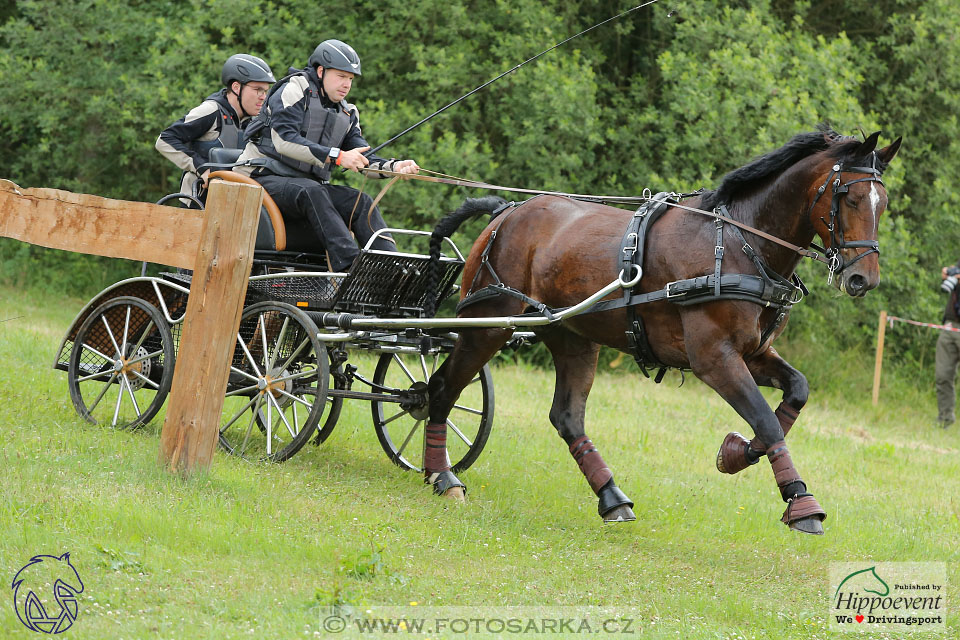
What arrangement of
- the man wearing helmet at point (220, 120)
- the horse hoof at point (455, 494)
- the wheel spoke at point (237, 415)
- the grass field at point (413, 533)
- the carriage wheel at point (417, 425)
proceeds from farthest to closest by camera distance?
the man wearing helmet at point (220, 120) → the carriage wheel at point (417, 425) → the wheel spoke at point (237, 415) → the horse hoof at point (455, 494) → the grass field at point (413, 533)

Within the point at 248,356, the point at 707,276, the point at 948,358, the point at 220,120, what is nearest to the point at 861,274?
the point at 707,276

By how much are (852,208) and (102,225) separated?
384 centimetres

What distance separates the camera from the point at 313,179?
693cm

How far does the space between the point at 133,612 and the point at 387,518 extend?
188 centimetres

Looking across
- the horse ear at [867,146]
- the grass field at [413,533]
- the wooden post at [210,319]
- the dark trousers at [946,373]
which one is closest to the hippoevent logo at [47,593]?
the grass field at [413,533]

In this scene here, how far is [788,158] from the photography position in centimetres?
555

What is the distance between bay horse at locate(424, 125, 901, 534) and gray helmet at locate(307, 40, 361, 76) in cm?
112

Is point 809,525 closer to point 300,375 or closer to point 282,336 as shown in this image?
point 300,375

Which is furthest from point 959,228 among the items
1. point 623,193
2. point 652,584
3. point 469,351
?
point 652,584

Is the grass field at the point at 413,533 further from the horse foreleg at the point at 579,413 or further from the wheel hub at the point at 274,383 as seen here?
the wheel hub at the point at 274,383

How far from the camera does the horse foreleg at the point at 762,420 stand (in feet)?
16.7

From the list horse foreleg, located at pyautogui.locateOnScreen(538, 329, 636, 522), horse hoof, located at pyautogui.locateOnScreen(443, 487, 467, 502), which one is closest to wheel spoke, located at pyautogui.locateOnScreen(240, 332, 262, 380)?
horse hoof, located at pyautogui.locateOnScreen(443, 487, 467, 502)

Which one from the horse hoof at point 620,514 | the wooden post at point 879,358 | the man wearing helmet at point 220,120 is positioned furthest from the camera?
the wooden post at point 879,358

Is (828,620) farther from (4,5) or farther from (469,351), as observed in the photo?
(4,5)
